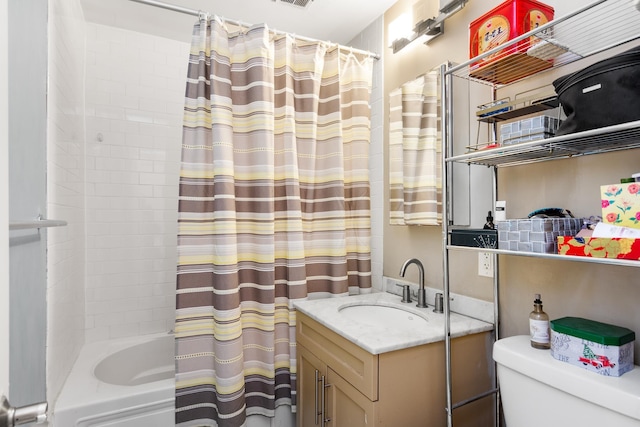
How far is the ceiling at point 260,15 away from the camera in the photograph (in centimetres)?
198

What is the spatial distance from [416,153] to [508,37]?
26.3 inches

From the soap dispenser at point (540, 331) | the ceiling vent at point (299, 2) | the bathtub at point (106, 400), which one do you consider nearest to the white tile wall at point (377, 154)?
the ceiling vent at point (299, 2)

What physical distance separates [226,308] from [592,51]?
1681 millimetres

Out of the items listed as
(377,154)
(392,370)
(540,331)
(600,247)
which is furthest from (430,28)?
(392,370)

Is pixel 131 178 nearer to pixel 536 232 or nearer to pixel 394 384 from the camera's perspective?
pixel 394 384

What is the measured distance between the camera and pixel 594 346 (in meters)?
0.93

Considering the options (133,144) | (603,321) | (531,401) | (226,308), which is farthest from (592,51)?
(133,144)

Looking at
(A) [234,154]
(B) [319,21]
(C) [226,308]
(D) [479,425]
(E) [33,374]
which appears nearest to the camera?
(E) [33,374]

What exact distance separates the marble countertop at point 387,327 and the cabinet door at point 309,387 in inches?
8.2

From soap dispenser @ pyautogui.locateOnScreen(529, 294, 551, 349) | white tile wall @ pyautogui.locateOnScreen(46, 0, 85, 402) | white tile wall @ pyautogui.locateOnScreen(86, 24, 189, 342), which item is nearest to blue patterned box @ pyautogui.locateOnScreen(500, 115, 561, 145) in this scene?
soap dispenser @ pyautogui.locateOnScreen(529, 294, 551, 349)

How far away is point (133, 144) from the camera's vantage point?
7.65ft

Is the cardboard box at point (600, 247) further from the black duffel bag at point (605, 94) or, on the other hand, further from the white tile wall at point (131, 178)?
the white tile wall at point (131, 178)
